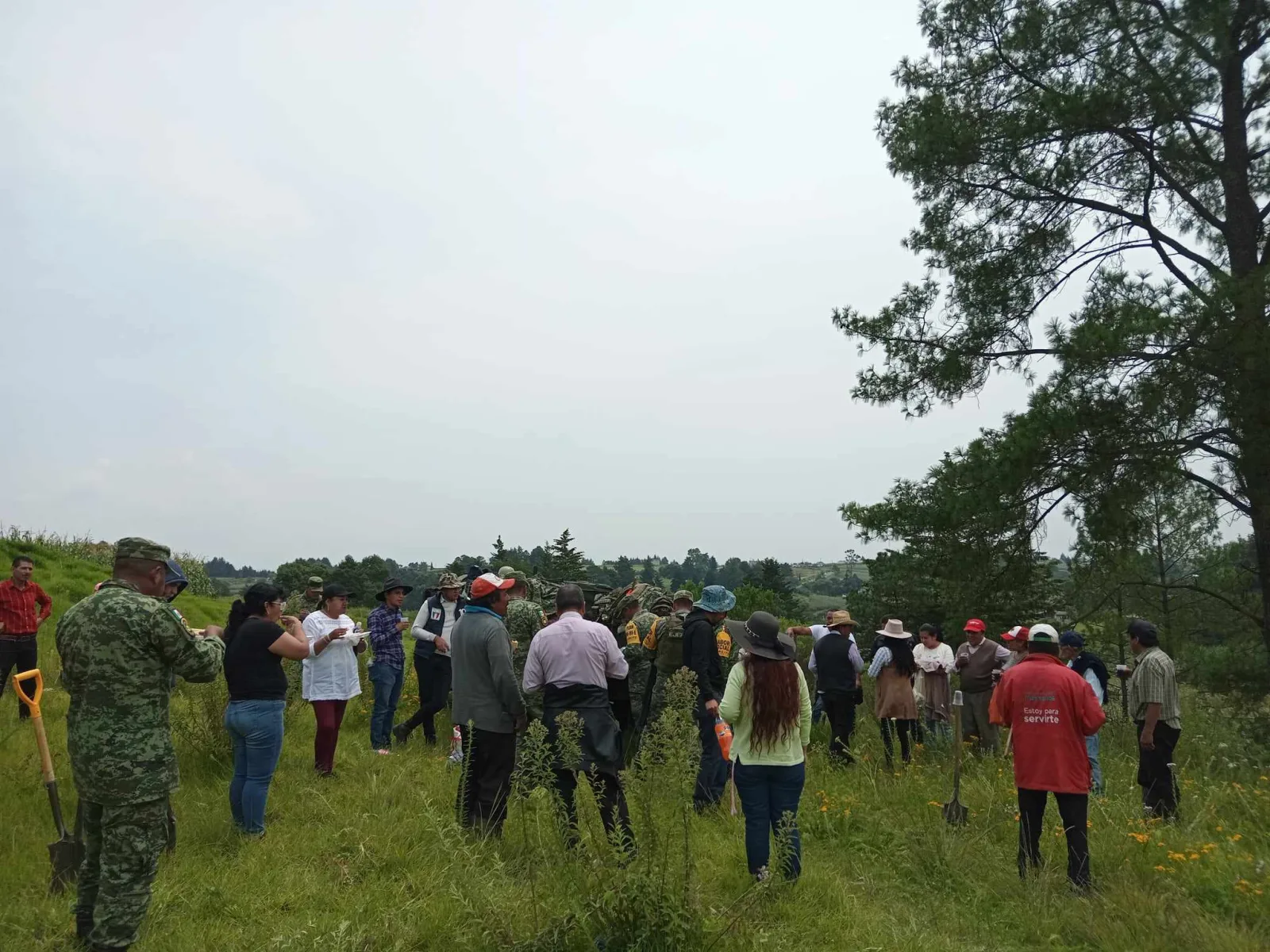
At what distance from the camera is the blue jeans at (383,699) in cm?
805

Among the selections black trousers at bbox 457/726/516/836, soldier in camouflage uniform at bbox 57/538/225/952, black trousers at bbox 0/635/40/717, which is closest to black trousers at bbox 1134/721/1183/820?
black trousers at bbox 457/726/516/836

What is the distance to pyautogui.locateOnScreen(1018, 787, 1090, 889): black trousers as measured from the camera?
16.2ft

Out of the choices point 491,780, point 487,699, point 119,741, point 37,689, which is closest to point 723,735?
point 491,780

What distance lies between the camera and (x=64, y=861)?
4160 mm

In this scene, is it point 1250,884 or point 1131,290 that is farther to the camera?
point 1131,290

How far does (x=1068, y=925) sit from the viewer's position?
4.54 m

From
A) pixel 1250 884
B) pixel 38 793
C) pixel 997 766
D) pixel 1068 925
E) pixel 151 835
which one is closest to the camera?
pixel 151 835

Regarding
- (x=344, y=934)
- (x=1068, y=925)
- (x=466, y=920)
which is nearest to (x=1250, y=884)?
(x=1068, y=925)

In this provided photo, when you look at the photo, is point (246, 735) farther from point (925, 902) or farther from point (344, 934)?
point (925, 902)

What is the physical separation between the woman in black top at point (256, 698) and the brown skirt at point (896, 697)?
649cm

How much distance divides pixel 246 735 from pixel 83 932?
1.47m

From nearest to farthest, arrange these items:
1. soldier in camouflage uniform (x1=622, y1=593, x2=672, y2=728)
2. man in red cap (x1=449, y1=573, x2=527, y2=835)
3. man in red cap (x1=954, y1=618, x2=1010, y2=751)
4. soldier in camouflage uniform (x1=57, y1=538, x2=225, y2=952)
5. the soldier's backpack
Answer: soldier in camouflage uniform (x1=57, y1=538, x2=225, y2=952)
man in red cap (x1=449, y1=573, x2=527, y2=835)
the soldier's backpack
soldier in camouflage uniform (x1=622, y1=593, x2=672, y2=728)
man in red cap (x1=954, y1=618, x2=1010, y2=751)

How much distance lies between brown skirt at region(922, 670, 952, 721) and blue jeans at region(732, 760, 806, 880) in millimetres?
5956

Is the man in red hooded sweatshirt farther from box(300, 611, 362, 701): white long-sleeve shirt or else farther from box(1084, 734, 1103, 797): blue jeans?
box(300, 611, 362, 701): white long-sleeve shirt
